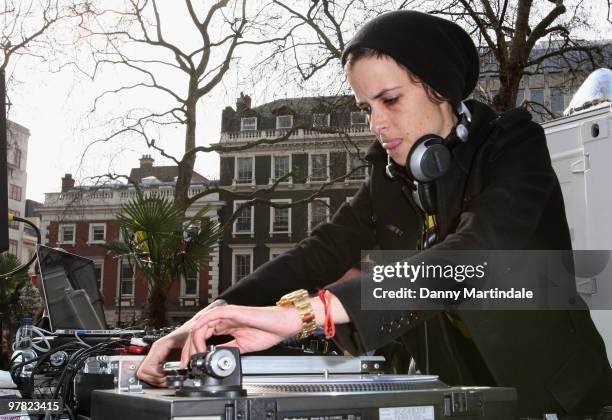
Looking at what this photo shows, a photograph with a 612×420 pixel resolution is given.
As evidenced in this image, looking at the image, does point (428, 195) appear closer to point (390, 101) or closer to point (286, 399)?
point (390, 101)

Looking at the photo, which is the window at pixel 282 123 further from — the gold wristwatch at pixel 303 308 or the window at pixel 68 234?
the gold wristwatch at pixel 303 308

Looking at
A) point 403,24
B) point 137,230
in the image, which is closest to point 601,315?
point 403,24

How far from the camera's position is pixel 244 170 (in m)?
39.6

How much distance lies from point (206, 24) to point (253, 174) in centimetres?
2372

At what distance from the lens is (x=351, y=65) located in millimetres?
1245

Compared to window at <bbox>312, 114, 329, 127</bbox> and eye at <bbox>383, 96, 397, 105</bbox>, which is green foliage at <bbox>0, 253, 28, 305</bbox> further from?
eye at <bbox>383, 96, 397, 105</bbox>

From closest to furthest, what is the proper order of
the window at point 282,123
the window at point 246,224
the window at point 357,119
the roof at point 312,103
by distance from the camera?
the roof at point 312,103 < the window at point 357,119 < the window at point 246,224 < the window at point 282,123

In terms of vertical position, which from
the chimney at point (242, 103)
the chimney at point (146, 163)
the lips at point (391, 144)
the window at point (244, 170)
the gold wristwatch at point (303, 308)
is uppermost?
the chimney at point (146, 163)

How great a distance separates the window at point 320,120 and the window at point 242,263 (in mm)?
26956

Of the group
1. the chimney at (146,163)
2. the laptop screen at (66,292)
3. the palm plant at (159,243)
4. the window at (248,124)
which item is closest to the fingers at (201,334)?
the laptop screen at (66,292)

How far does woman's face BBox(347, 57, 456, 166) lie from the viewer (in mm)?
1212

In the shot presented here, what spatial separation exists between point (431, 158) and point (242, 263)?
131 ft

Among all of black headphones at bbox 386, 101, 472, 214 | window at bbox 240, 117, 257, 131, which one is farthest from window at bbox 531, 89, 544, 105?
window at bbox 240, 117, 257, 131

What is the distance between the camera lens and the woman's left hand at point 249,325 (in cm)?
95
